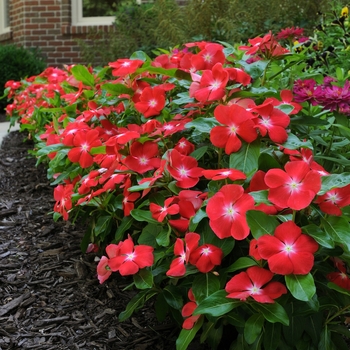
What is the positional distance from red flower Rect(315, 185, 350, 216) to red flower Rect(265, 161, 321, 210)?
0.07 meters

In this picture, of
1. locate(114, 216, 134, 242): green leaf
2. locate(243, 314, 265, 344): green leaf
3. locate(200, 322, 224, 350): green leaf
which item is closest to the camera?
locate(243, 314, 265, 344): green leaf

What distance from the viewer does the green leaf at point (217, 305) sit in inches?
44.8

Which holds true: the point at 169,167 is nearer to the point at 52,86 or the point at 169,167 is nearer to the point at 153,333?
the point at 153,333

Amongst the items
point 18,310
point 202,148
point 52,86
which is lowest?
point 18,310

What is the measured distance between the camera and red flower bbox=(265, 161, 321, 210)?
114 centimetres

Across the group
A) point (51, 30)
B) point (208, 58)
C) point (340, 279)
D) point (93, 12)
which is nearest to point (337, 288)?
point (340, 279)

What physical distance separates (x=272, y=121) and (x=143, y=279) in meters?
0.54

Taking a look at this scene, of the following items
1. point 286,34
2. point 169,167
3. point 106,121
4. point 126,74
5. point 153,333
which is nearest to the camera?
point 169,167

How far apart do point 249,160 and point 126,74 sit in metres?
0.73

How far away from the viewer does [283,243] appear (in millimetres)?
1146

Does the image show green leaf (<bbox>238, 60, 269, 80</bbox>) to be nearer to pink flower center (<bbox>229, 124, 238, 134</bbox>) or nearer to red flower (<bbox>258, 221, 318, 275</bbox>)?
pink flower center (<bbox>229, 124, 238, 134</bbox>)

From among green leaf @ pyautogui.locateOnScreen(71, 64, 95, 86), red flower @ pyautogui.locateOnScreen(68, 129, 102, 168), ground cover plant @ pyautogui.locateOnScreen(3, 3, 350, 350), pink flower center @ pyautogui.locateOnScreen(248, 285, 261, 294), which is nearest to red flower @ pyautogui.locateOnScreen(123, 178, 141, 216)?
ground cover plant @ pyautogui.locateOnScreen(3, 3, 350, 350)

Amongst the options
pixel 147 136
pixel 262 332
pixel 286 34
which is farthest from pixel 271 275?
pixel 286 34

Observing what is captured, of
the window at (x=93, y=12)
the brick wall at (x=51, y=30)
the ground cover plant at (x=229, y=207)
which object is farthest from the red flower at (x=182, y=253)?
the window at (x=93, y=12)
